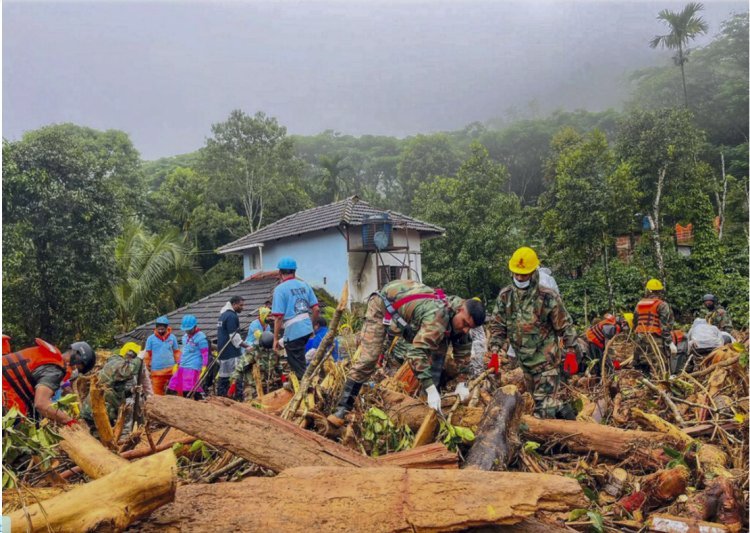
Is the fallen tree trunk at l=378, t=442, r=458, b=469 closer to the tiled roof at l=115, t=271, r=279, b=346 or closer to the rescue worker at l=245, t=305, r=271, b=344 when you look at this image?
the rescue worker at l=245, t=305, r=271, b=344

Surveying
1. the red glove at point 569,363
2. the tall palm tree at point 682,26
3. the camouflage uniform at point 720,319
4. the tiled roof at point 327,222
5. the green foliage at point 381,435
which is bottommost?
the camouflage uniform at point 720,319

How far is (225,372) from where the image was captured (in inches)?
307

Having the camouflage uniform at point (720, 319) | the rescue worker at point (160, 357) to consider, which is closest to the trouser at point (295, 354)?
the rescue worker at point (160, 357)

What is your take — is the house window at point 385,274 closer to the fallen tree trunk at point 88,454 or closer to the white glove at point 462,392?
the white glove at point 462,392

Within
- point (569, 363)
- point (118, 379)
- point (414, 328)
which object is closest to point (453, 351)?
point (414, 328)

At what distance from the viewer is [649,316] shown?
25.2ft

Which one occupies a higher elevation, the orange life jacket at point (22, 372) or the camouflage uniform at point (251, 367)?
the orange life jacket at point (22, 372)

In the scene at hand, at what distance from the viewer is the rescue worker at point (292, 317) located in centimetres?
586

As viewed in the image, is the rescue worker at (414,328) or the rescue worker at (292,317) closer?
the rescue worker at (414,328)

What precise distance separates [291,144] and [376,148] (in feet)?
83.7

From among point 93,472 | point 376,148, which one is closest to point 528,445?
point 93,472

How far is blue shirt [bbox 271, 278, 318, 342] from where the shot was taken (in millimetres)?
5863

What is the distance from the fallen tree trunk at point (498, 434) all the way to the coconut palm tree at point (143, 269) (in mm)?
15541

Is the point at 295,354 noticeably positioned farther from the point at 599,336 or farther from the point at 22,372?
the point at 599,336
